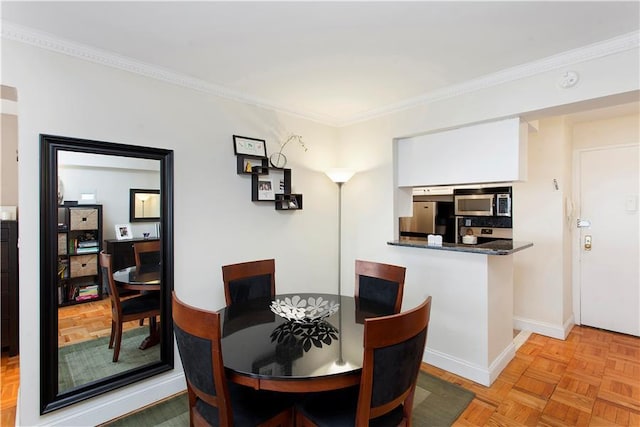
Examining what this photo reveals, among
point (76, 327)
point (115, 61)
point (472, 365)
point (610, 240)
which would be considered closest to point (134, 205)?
point (76, 327)

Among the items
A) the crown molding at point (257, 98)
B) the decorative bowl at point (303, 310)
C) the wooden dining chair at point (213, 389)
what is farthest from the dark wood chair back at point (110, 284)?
the crown molding at point (257, 98)

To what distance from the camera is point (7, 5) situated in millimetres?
1644

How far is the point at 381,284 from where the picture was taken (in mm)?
2447

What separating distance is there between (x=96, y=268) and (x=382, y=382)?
209 cm

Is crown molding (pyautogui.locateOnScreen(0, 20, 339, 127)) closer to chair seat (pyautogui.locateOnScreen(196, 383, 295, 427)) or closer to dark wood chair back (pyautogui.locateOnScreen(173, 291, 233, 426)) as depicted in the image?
dark wood chair back (pyautogui.locateOnScreen(173, 291, 233, 426))

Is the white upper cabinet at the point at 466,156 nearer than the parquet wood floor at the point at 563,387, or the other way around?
the parquet wood floor at the point at 563,387

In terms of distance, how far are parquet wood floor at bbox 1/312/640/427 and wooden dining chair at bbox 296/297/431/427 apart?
1.01 metres

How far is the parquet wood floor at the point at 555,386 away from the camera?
84.9 inches

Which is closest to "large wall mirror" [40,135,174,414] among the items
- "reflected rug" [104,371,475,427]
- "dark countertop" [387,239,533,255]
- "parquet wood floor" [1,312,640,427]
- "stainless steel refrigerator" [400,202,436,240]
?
"parquet wood floor" [1,312,640,427]

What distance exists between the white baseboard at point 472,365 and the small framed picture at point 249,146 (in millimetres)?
2399

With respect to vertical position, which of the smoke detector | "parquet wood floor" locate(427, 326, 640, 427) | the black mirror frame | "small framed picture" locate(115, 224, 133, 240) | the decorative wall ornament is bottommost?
"parquet wood floor" locate(427, 326, 640, 427)

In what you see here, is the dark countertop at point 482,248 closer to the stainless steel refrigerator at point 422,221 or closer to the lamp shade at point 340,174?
the lamp shade at point 340,174

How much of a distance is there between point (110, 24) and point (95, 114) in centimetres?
59

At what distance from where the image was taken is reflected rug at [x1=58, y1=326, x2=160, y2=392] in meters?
2.06
